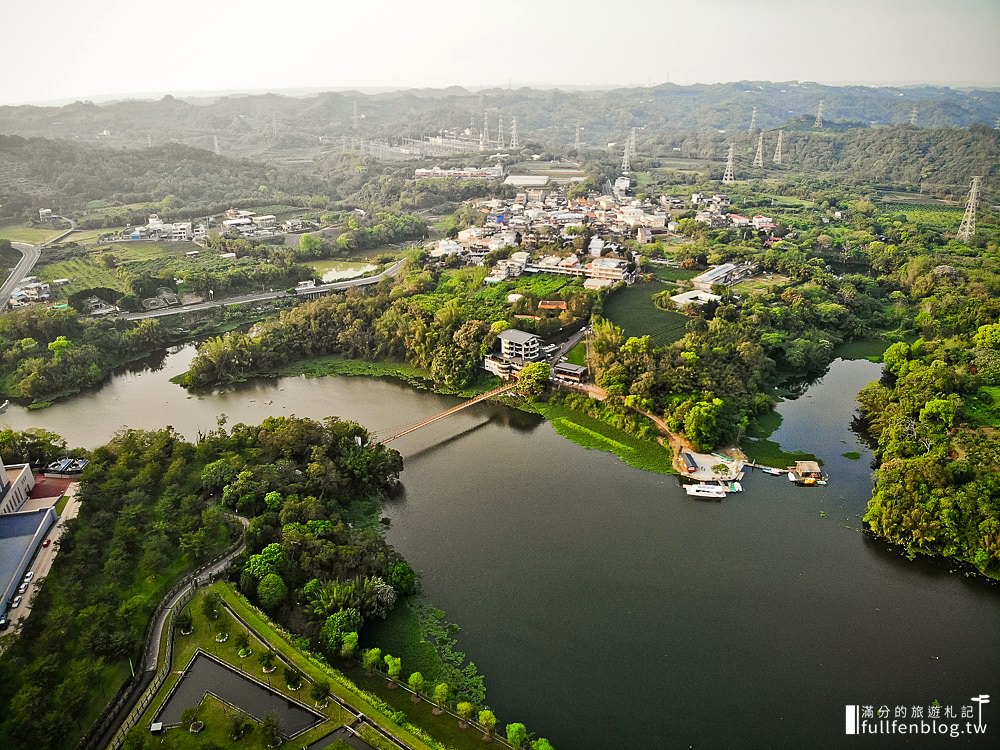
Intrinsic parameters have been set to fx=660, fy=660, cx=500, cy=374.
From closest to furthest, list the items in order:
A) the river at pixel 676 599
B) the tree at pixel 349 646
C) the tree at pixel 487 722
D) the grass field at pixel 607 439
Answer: the tree at pixel 487 722 → the river at pixel 676 599 → the tree at pixel 349 646 → the grass field at pixel 607 439

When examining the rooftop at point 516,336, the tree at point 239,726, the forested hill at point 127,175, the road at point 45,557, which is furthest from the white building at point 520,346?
the forested hill at point 127,175

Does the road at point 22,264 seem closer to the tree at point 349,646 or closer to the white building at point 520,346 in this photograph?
the white building at point 520,346

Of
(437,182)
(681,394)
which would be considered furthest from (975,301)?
(437,182)

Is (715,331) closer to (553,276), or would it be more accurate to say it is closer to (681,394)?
(681,394)

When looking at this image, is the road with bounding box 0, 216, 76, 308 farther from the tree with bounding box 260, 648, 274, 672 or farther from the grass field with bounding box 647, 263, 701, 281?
the grass field with bounding box 647, 263, 701, 281

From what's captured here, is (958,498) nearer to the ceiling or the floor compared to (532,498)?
nearer to the ceiling
